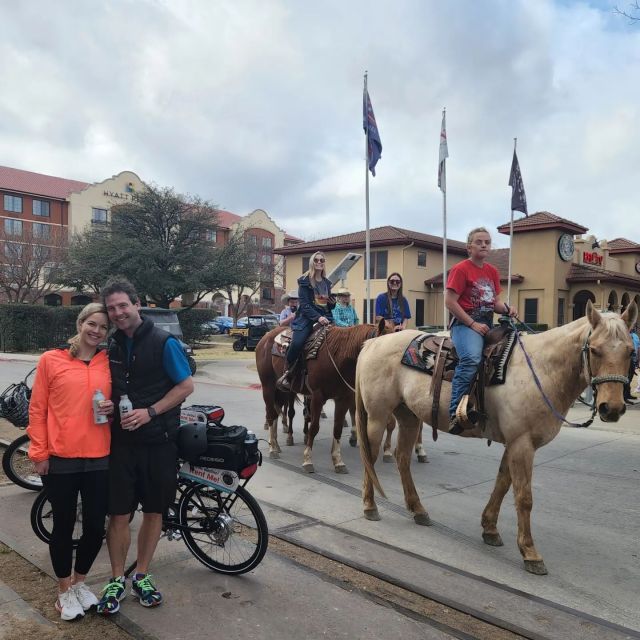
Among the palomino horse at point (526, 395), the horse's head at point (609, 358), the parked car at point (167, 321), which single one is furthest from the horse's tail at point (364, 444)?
the parked car at point (167, 321)

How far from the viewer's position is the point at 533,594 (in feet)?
12.2

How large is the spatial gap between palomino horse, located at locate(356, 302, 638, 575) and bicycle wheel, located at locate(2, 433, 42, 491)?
11.0 ft

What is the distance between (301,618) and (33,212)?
64647 millimetres

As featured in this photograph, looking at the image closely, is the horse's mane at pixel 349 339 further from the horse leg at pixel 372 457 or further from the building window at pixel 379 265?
the building window at pixel 379 265

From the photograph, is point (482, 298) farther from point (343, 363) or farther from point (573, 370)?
point (343, 363)

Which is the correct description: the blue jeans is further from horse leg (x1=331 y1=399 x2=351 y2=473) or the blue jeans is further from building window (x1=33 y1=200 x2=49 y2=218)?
building window (x1=33 y1=200 x2=49 y2=218)

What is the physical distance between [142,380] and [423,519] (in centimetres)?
304

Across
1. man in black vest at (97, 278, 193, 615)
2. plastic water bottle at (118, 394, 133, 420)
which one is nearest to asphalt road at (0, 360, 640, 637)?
man in black vest at (97, 278, 193, 615)

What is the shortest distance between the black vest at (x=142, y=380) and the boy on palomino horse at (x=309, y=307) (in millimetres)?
3665

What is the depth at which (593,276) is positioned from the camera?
30281 mm

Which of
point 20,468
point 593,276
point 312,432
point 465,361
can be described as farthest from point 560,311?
point 20,468

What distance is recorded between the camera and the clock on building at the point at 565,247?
3039 cm

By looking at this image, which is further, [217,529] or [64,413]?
[217,529]

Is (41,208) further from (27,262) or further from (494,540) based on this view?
(494,540)
